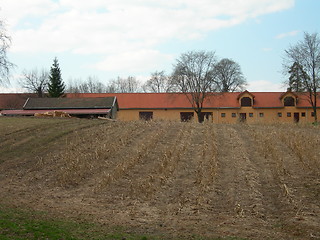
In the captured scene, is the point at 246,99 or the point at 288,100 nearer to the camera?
the point at 288,100

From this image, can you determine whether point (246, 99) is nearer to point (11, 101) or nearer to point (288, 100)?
point (288, 100)

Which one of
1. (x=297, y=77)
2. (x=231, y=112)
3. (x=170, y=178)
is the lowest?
(x=170, y=178)

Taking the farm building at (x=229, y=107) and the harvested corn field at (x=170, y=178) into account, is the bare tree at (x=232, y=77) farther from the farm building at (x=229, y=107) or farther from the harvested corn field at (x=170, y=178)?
the harvested corn field at (x=170, y=178)

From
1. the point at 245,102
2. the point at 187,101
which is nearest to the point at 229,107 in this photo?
the point at 245,102

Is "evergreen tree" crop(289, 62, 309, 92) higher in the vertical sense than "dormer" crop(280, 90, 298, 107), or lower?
higher

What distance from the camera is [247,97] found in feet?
194

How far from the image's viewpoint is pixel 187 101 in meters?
59.4

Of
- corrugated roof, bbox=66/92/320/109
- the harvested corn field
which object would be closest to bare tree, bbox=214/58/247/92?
corrugated roof, bbox=66/92/320/109

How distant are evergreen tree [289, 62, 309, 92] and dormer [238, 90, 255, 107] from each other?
10927mm

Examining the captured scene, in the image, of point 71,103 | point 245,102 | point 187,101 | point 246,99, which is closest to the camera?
point 71,103

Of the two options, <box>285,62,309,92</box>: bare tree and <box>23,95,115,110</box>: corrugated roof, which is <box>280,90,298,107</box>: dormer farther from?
<box>23,95,115,110</box>: corrugated roof

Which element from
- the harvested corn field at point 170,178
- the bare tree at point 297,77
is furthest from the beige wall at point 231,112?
the harvested corn field at point 170,178

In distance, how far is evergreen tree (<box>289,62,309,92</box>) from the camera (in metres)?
46.3

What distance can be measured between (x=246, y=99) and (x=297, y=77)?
12.7 metres
